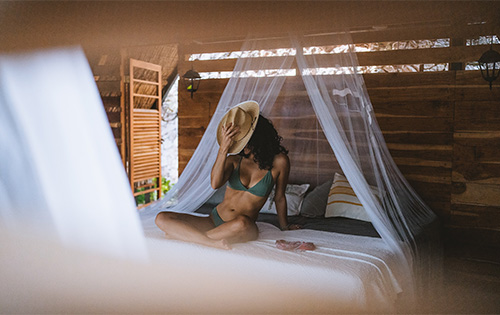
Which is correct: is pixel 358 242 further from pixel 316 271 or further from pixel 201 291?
pixel 201 291

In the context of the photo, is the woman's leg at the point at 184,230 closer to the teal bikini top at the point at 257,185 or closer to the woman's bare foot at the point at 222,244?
the woman's bare foot at the point at 222,244

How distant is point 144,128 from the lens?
5.53 metres

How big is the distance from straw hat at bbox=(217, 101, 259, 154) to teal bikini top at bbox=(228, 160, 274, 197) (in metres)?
0.20

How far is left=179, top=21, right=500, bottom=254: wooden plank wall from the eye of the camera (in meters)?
3.49

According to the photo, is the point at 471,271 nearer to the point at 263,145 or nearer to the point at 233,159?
the point at 263,145

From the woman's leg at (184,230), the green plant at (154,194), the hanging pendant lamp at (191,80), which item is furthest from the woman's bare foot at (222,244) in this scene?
the green plant at (154,194)

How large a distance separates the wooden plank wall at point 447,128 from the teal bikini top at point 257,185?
61.2 inches

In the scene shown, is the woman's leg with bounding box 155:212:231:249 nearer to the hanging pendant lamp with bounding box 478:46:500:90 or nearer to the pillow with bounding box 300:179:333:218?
the pillow with bounding box 300:179:333:218

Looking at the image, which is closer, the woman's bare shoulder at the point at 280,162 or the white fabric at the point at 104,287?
the white fabric at the point at 104,287

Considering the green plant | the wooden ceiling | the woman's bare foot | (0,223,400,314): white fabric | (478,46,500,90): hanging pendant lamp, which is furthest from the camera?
the green plant

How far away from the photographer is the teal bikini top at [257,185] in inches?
105

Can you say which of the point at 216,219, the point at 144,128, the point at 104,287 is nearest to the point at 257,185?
the point at 216,219

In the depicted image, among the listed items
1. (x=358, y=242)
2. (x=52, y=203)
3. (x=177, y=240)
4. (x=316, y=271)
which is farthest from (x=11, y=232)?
(x=358, y=242)

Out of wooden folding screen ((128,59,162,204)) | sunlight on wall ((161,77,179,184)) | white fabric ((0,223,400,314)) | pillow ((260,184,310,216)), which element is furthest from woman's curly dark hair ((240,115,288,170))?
sunlight on wall ((161,77,179,184))
